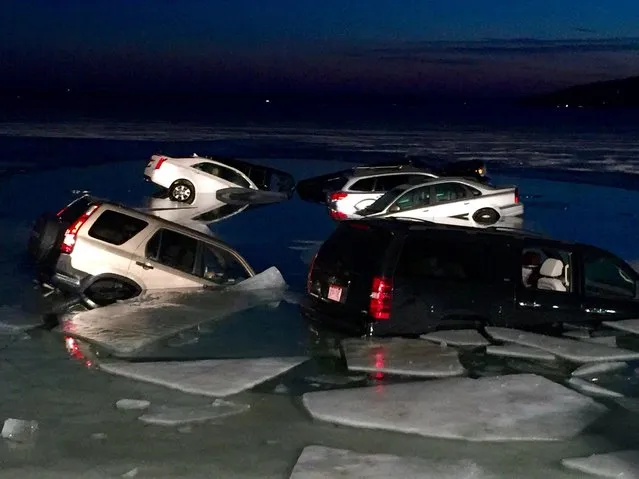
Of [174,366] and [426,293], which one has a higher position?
[426,293]

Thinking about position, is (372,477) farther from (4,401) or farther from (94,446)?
(4,401)

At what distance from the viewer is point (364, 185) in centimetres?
2542

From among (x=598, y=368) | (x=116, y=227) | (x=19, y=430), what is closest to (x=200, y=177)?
(x=116, y=227)

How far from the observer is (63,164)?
132 feet

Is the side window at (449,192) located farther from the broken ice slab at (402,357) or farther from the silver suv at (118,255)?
the broken ice slab at (402,357)

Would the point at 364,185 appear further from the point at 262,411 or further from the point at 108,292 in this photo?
the point at 262,411

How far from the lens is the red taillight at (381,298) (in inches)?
420

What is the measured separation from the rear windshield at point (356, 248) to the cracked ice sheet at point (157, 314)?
212cm

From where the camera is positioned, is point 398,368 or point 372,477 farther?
point 398,368

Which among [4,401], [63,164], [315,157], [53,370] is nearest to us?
[4,401]

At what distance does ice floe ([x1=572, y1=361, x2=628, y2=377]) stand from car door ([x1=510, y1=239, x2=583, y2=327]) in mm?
901

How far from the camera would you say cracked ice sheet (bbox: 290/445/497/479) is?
7207 millimetres

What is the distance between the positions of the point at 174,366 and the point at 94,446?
8.25ft

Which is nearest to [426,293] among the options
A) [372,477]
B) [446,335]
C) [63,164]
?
[446,335]
